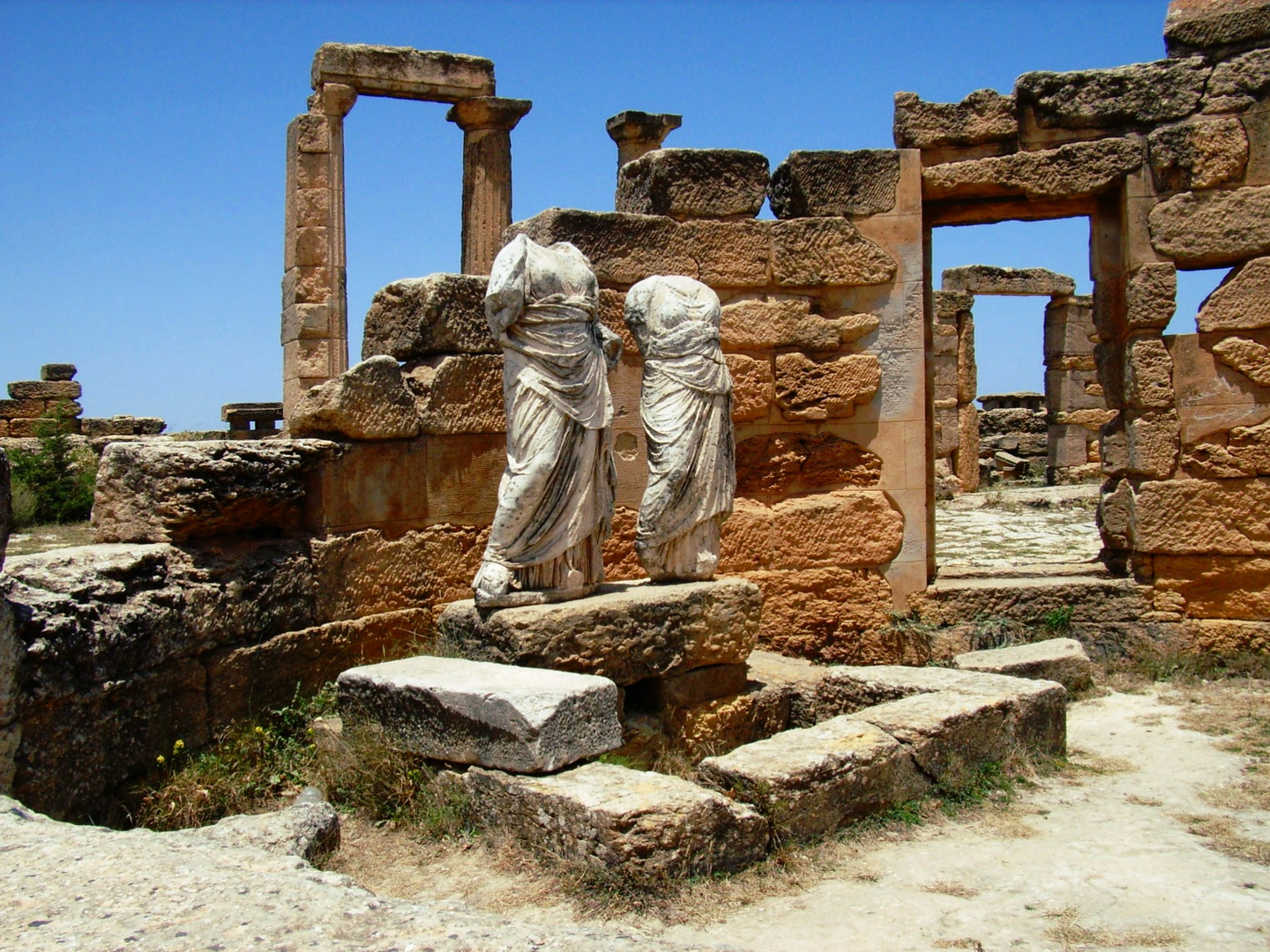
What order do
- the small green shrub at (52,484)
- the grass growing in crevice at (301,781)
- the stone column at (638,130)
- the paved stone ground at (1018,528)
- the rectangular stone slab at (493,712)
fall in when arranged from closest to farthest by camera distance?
the rectangular stone slab at (493,712)
the grass growing in crevice at (301,781)
the paved stone ground at (1018,528)
the small green shrub at (52,484)
the stone column at (638,130)

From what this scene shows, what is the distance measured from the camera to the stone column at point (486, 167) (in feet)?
47.4

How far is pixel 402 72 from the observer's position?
46.7 feet

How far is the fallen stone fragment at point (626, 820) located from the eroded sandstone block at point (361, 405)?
6.88 ft

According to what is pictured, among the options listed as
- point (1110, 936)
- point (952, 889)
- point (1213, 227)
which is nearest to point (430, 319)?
point (952, 889)

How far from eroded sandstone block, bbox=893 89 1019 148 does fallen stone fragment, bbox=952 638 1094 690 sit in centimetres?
310

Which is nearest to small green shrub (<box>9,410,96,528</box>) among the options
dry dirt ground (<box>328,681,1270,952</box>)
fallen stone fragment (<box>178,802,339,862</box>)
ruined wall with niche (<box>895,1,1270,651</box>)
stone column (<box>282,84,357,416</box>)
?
stone column (<box>282,84,357,416</box>)

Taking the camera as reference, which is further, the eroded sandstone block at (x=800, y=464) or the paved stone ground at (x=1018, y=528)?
the paved stone ground at (x=1018, y=528)

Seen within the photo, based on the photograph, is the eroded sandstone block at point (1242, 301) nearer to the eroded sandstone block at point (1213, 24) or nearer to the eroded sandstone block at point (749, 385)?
the eroded sandstone block at point (1213, 24)

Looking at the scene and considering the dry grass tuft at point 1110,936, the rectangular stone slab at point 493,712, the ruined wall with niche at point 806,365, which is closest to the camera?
the dry grass tuft at point 1110,936

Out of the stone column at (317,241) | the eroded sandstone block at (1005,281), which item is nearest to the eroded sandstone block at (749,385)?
the stone column at (317,241)

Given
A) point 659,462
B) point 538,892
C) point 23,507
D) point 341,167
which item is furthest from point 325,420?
point 341,167

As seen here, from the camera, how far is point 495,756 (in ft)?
13.5

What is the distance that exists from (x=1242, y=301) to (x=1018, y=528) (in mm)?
4309

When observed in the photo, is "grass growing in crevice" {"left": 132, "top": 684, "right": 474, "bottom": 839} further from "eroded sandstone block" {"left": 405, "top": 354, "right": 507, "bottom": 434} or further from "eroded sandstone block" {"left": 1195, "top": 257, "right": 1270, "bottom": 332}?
"eroded sandstone block" {"left": 1195, "top": 257, "right": 1270, "bottom": 332}
